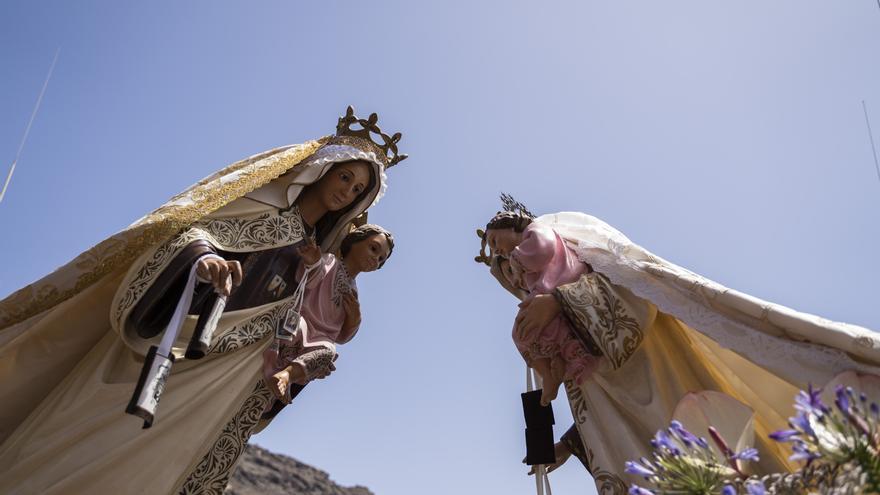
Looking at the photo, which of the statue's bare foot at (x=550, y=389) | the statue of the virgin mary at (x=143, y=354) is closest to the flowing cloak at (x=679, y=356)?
the statue's bare foot at (x=550, y=389)

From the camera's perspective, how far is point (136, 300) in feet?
15.4

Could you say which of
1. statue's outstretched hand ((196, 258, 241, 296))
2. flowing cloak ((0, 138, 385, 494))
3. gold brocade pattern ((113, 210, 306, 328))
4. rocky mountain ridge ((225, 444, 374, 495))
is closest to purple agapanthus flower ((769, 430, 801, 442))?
statue's outstretched hand ((196, 258, 241, 296))

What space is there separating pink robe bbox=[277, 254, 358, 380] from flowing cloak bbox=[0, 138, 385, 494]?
9.1 inches

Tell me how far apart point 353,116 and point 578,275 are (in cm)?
271

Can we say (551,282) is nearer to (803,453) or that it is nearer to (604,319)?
(604,319)

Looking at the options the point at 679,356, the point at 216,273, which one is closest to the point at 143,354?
the point at 216,273

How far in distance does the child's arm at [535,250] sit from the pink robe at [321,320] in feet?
4.91

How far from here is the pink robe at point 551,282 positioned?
4555 mm

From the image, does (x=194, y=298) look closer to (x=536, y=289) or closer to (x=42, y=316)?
(x=42, y=316)

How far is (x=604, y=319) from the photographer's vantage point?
4438 mm

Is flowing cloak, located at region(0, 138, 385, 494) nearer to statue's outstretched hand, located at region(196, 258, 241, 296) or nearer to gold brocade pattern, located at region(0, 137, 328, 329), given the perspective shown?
gold brocade pattern, located at region(0, 137, 328, 329)

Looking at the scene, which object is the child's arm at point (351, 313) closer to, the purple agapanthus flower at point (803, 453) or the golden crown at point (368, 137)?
the golden crown at point (368, 137)

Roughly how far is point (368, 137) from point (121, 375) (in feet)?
8.93

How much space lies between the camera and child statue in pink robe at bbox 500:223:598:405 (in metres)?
4.56
